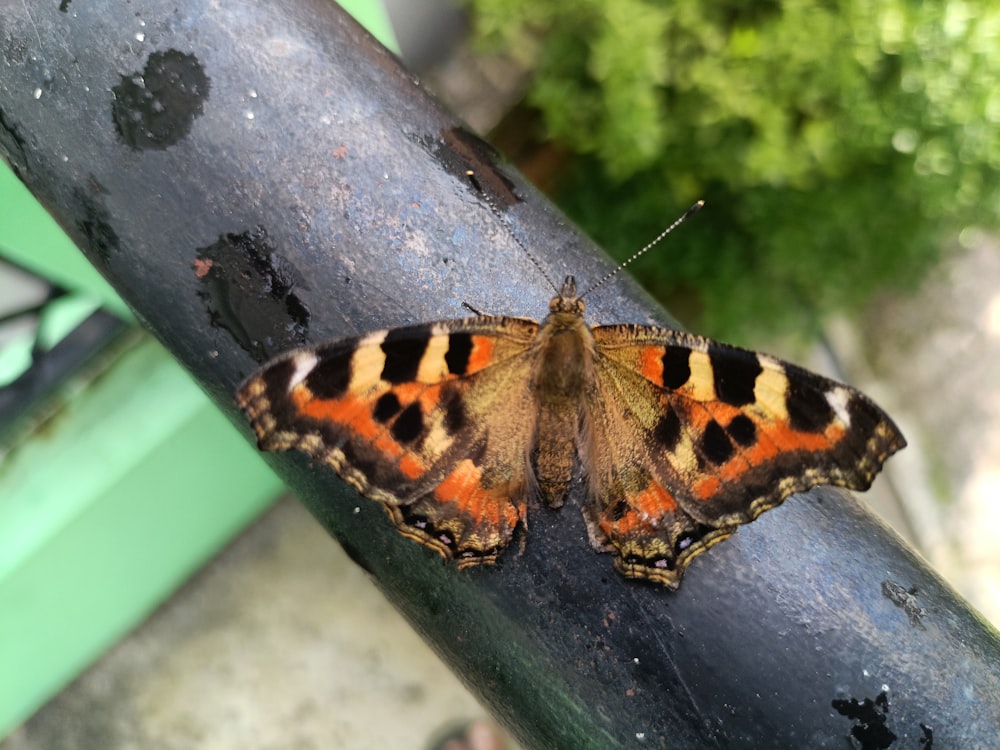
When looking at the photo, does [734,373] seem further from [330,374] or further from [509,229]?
[330,374]

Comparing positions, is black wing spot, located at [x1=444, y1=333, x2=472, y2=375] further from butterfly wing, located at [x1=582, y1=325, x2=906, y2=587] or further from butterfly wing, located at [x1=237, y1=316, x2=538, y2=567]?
butterfly wing, located at [x1=582, y1=325, x2=906, y2=587]

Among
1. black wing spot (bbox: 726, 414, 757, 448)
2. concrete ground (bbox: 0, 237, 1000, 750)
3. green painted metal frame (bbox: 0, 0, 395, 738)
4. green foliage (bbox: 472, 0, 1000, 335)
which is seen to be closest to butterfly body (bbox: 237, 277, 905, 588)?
black wing spot (bbox: 726, 414, 757, 448)

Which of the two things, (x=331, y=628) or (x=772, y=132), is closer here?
(x=772, y=132)

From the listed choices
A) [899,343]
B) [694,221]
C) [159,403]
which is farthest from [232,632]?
[899,343]

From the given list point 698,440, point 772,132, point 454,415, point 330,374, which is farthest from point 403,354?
point 772,132

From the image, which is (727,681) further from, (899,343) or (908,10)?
(899,343)

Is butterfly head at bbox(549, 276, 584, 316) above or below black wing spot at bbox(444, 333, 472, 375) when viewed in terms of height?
below

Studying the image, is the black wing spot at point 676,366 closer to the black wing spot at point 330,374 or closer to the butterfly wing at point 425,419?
the butterfly wing at point 425,419

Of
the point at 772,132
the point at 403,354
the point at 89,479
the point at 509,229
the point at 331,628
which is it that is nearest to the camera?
the point at 509,229
